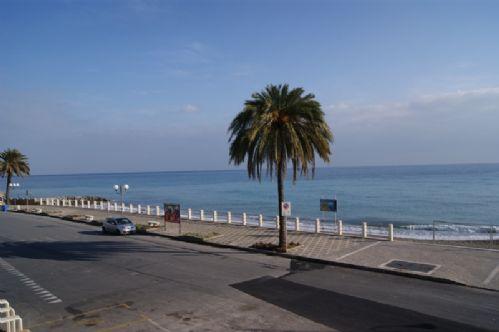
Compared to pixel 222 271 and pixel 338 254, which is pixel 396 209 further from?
pixel 222 271

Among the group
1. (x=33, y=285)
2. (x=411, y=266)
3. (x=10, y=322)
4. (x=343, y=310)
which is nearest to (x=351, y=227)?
(x=411, y=266)

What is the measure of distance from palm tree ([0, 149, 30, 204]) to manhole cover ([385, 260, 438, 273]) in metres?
58.7

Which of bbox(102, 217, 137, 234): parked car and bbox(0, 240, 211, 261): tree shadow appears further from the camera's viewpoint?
bbox(102, 217, 137, 234): parked car

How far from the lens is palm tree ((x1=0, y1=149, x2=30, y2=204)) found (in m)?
61.3

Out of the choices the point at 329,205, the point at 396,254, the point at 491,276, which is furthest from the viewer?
the point at 329,205

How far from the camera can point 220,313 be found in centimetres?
1156

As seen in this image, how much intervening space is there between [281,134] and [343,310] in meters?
10.8

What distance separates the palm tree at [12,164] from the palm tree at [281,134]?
5160 cm

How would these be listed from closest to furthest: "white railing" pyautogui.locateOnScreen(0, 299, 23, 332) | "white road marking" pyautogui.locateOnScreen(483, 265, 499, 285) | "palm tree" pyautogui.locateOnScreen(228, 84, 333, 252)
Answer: "white railing" pyautogui.locateOnScreen(0, 299, 23, 332) < "white road marking" pyautogui.locateOnScreen(483, 265, 499, 285) < "palm tree" pyautogui.locateOnScreen(228, 84, 333, 252)

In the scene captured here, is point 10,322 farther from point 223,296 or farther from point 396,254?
point 396,254

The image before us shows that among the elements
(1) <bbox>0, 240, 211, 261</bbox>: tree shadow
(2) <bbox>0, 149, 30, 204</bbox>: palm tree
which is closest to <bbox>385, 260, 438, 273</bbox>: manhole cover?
(1) <bbox>0, 240, 211, 261</bbox>: tree shadow

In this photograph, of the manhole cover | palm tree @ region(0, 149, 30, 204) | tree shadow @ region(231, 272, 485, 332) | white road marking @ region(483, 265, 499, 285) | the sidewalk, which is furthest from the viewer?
palm tree @ region(0, 149, 30, 204)

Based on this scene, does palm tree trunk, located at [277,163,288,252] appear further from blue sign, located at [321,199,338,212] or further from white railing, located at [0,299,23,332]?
white railing, located at [0,299,23,332]

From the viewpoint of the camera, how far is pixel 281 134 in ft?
68.5
